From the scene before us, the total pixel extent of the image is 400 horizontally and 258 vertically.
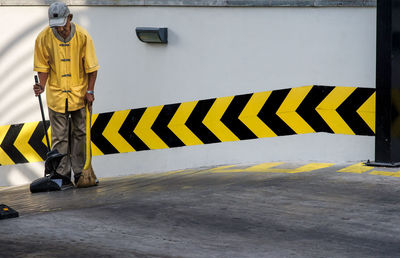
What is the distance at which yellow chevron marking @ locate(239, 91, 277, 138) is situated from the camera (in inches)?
325

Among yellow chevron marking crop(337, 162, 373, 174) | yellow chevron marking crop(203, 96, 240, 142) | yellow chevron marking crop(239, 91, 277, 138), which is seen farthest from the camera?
yellow chevron marking crop(203, 96, 240, 142)

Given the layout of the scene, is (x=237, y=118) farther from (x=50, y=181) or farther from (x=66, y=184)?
(x=50, y=181)

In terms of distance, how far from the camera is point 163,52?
346 inches

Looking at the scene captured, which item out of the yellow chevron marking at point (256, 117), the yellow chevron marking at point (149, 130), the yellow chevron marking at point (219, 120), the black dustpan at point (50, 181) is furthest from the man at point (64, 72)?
the yellow chevron marking at point (256, 117)

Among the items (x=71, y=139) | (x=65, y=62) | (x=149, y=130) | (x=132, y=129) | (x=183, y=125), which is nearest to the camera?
(x=65, y=62)

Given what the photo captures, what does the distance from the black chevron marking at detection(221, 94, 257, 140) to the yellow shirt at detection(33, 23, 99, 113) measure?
67.7 inches

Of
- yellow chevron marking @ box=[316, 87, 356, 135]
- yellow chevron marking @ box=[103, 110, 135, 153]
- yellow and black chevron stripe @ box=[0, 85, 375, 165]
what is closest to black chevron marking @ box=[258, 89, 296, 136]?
yellow and black chevron stripe @ box=[0, 85, 375, 165]

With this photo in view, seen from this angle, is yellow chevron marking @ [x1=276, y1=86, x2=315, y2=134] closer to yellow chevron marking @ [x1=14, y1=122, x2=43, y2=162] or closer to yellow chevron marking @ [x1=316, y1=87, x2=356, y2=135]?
yellow chevron marking @ [x1=316, y1=87, x2=356, y2=135]

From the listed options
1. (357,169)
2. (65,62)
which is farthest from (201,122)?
(357,169)

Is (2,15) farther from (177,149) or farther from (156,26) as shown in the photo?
(177,149)

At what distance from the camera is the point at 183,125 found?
8.80 m

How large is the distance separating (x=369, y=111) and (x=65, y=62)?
3058 mm

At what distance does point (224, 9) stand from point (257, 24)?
43cm

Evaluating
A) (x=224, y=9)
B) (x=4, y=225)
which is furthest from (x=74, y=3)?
(x=4, y=225)
